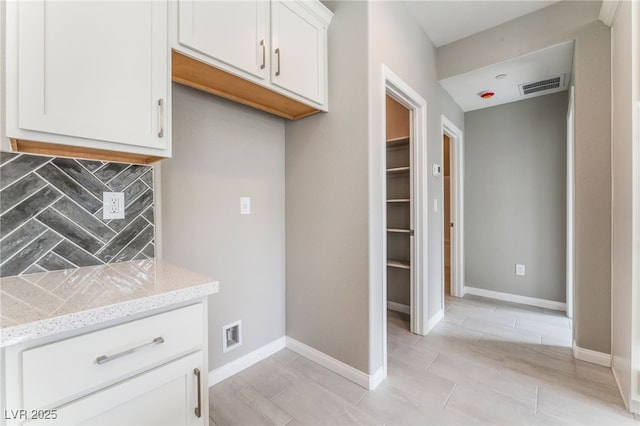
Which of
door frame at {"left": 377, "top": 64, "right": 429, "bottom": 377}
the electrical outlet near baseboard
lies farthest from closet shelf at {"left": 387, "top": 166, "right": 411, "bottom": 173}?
the electrical outlet near baseboard

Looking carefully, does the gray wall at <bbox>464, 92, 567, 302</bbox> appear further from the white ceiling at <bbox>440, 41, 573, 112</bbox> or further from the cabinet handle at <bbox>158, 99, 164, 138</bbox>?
the cabinet handle at <bbox>158, 99, 164, 138</bbox>

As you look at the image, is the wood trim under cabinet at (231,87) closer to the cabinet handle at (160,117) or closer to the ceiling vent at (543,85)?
the cabinet handle at (160,117)

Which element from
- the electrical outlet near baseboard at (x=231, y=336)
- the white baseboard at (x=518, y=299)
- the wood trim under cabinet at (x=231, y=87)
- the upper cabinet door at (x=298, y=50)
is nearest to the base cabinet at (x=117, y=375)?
the electrical outlet near baseboard at (x=231, y=336)

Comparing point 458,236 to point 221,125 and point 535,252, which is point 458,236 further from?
point 221,125

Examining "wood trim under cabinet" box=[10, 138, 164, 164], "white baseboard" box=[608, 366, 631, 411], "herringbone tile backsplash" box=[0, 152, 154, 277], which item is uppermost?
"wood trim under cabinet" box=[10, 138, 164, 164]

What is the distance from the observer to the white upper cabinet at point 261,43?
122cm

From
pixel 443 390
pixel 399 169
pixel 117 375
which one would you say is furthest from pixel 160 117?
pixel 399 169

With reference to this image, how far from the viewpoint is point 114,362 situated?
30.3 inches

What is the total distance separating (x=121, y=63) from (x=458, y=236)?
361 cm

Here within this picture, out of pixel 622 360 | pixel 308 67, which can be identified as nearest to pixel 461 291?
pixel 622 360

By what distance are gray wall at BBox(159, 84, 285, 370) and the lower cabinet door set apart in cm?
75

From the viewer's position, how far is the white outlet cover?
1.29 metres

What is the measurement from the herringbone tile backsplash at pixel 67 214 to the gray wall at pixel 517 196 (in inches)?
142

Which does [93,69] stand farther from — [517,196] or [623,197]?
[517,196]
